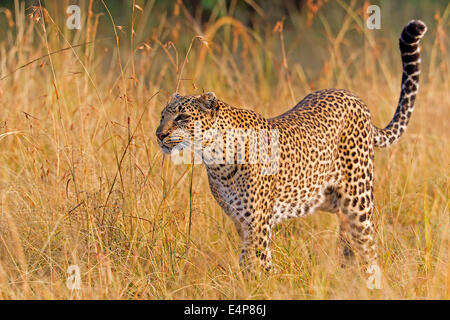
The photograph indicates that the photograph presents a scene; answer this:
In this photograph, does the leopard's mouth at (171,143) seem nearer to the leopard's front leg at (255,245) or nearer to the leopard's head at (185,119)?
the leopard's head at (185,119)

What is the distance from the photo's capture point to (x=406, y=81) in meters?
6.20

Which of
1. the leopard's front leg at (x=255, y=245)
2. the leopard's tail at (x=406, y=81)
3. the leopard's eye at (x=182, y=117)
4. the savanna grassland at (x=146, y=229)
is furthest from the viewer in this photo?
the leopard's tail at (x=406, y=81)

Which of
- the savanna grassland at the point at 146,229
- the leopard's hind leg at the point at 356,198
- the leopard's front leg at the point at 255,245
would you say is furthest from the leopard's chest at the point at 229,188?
the leopard's hind leg at the point at 356,198

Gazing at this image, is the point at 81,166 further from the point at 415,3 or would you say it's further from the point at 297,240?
the point at 415,3

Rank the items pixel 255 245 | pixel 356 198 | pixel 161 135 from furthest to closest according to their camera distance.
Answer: pixel 356 198, pixel 255 245, pixel 161 135

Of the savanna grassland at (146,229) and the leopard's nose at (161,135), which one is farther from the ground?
the leopard's nose at (161,135)

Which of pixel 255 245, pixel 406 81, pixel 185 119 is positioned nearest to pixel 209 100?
pixel 185 119

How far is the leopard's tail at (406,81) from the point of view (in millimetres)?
5887

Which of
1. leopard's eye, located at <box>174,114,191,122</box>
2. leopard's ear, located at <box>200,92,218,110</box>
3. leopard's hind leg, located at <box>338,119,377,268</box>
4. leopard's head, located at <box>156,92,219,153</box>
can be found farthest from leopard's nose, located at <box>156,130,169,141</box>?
leopard's hind leg, located at <box>338,119,377,268</box>

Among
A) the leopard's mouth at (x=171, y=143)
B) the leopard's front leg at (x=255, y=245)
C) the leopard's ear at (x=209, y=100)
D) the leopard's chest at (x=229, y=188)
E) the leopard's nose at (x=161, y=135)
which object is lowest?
the leopard's front leg at (x=255, y=245)

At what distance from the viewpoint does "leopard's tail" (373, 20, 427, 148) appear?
19.3 ft

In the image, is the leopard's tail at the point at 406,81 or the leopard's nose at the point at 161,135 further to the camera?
the leopard's tail at the point at 406,81

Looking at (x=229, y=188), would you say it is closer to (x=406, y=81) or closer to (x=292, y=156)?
(x=292, y=156)

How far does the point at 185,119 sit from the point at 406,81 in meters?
2.17
